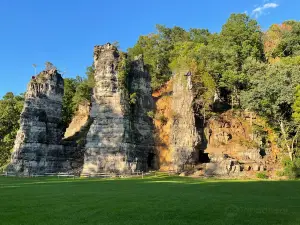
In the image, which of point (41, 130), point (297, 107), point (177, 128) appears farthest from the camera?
point (41, 130)

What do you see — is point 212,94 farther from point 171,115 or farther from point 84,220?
point 84,220

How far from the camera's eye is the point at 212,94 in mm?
42625

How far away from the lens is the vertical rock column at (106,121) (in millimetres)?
38625

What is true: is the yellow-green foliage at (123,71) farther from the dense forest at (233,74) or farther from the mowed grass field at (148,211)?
the mowed grass field at (148,211)

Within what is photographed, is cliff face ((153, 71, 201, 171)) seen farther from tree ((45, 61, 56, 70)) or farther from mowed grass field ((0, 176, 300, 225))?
mowed grass field ((0, 176, 300, 225))

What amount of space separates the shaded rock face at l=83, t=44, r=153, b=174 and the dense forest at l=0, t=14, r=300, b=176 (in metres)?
3.89

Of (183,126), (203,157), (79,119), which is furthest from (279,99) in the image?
(79,119)

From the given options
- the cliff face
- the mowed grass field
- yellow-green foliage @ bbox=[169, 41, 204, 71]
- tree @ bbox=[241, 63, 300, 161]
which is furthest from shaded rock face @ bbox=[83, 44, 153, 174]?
the mowed grass field

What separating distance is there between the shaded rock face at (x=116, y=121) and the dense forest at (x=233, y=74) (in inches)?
153

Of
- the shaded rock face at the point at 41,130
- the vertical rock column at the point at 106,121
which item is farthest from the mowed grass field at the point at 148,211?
the shaded rock face at the point at 41,130

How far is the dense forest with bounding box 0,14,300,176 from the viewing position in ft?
122

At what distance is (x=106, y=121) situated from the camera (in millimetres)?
40594

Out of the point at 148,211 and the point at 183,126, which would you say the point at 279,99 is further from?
the point at 148,211

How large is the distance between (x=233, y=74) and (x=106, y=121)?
1891 centimetres
